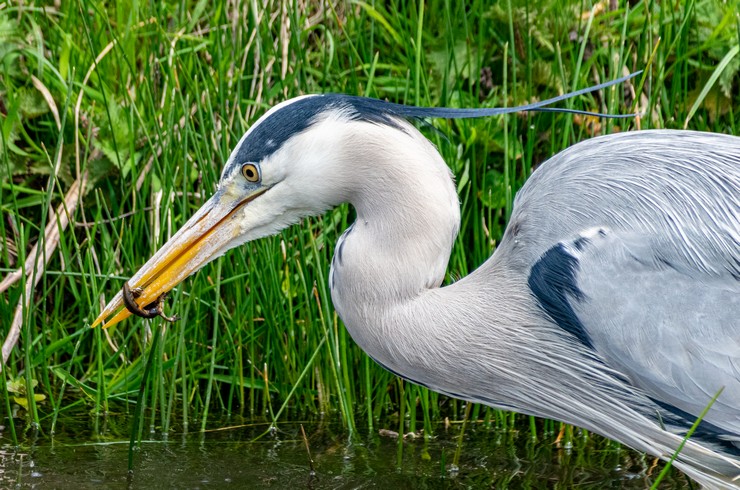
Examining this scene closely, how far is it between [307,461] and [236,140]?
4.00 ft

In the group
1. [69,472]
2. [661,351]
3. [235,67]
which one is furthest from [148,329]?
[661,351]

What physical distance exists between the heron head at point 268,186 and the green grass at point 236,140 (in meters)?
0.68

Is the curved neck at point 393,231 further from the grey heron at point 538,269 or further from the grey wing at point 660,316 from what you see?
the grey wing at point 660,316

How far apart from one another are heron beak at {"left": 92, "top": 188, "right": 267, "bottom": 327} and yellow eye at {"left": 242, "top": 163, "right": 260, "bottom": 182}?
66 mm

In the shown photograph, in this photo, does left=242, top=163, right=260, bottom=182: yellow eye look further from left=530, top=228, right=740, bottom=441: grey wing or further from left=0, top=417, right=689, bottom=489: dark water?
left=0, top=417, right=689, bottom=489: dark water

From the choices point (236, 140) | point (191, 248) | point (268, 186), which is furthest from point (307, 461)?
point (236, 140)

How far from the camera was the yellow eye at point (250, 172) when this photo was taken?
9.43 ft

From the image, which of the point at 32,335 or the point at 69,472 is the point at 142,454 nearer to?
Result: the point at 69,472

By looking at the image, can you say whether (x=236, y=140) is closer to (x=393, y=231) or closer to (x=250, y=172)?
(x=250, y=172)

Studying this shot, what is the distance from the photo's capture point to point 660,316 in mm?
2791

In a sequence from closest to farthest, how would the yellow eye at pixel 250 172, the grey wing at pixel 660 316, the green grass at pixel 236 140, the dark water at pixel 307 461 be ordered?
1. the grey wing at pixel 660 316
2. the yellow eye at pixel 250 172
3. the dark water at pixel 307 461
4. the green grass at pixel 236 140

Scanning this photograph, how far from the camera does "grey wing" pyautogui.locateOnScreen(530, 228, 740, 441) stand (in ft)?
9.09

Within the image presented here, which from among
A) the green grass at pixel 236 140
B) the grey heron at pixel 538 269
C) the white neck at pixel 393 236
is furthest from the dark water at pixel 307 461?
the white neck at pixel 393 236

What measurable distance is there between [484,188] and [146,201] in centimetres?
136
